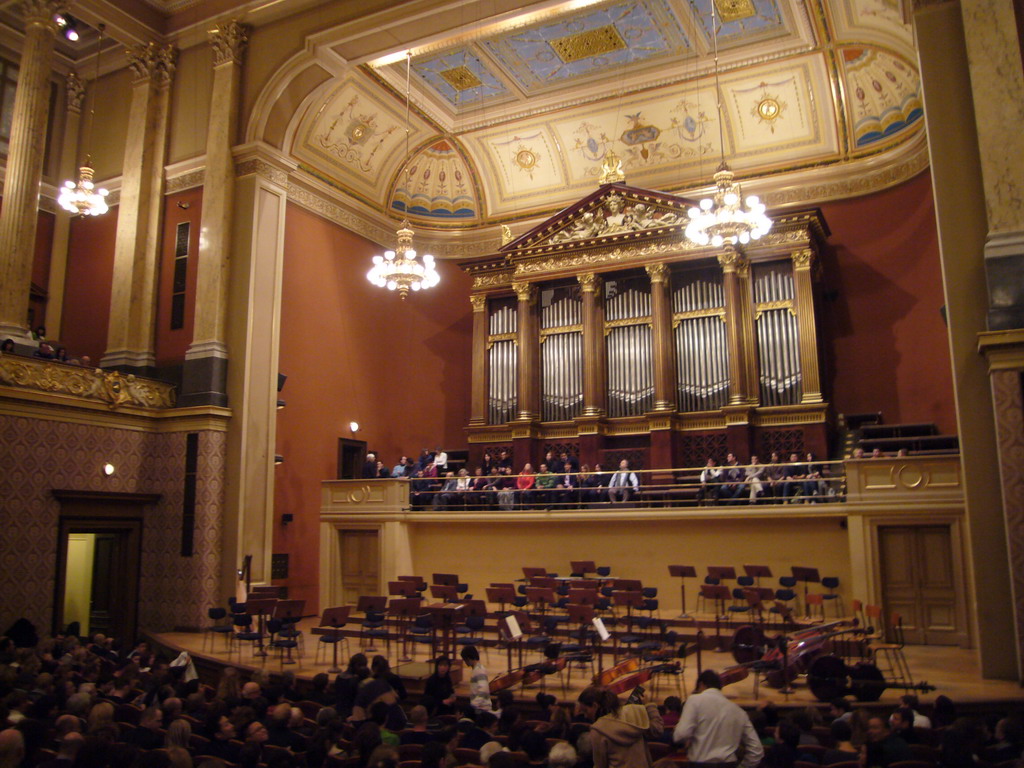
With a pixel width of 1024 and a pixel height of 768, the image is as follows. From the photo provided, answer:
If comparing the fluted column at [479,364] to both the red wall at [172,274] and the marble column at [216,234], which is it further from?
the red wall at [172,274]

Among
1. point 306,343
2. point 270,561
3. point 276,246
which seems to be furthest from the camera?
point 306,343

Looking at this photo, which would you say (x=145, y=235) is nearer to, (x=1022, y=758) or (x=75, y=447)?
(x=75, y=447)

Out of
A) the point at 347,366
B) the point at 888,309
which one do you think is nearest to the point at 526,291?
the point at 347,366

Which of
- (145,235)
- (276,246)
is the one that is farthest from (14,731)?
(145,235)

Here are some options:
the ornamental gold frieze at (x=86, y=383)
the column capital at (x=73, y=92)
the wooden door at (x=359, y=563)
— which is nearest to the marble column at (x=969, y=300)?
the wooden door at (x=359, y=563)

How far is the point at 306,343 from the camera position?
1602 centimetres

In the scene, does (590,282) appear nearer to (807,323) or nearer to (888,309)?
(807,323)

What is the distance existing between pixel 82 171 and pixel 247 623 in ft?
24.5

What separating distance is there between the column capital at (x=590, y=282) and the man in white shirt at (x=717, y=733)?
1206 cm

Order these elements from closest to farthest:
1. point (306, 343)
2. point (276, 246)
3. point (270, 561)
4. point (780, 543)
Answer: point (780, 543)
point (270, 561)
point (276, 246)
point (306, 343)

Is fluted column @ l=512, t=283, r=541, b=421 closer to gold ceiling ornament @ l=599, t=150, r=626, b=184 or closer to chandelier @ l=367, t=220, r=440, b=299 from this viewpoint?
gold ceiling ornament @ l=599, t=150, r=626, b=184

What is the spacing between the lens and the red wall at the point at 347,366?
611 inches

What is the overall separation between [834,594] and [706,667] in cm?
238

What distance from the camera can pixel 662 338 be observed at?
1573cm
